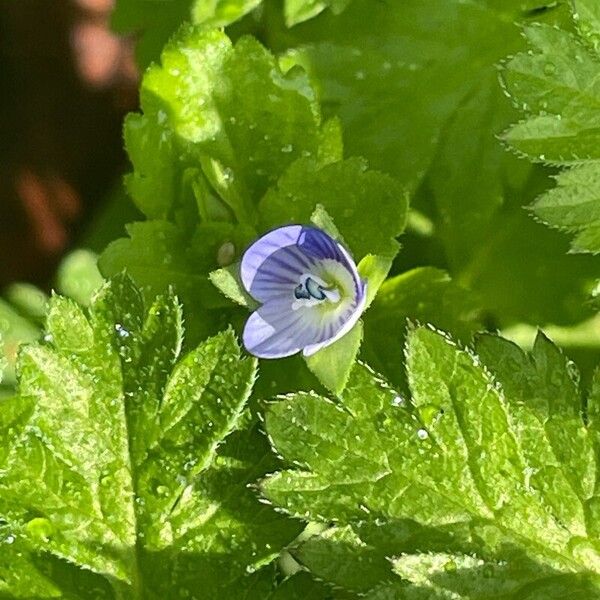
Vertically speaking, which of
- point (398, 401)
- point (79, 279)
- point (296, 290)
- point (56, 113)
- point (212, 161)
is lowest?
point (56, 113)

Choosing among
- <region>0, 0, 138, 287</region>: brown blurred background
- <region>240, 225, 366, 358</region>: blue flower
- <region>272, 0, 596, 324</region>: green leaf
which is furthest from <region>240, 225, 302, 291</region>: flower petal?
<region>0, 0, 138, 287</region>: brown blurred background

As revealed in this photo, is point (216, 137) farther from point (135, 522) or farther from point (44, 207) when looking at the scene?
point (44, 207)

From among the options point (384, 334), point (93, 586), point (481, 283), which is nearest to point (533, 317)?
point (481, 283)

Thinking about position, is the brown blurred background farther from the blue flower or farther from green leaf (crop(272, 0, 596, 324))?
the blue flower

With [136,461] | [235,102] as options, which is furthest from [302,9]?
[136,461]

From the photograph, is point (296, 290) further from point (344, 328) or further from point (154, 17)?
point (154, 17)

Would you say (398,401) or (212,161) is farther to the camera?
(212,161)

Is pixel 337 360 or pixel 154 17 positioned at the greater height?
pixel 154 17
